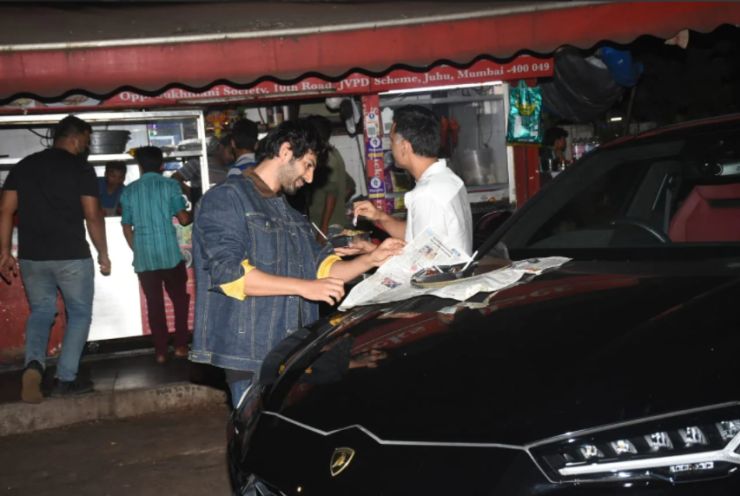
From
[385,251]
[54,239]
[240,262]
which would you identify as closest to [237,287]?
[240,262]

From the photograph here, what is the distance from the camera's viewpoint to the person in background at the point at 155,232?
278 inches

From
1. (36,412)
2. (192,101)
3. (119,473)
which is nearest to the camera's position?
(119,473)

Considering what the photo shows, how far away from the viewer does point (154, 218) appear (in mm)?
7055

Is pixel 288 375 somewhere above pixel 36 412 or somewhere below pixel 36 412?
above

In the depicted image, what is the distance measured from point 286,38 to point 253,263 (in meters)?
3.14

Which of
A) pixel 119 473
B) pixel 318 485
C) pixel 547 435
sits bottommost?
pixel 119 473

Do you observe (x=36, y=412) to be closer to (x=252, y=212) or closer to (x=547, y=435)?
(x=252, y=212)

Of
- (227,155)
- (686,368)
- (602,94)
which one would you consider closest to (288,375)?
(686,368)

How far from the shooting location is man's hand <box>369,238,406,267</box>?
3756 mm

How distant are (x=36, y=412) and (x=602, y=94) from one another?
5.44 meters

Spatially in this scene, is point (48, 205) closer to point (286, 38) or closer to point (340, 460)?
point (286, 38)

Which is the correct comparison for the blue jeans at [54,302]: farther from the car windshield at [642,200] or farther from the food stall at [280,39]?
→ the car windshield at [642,200]

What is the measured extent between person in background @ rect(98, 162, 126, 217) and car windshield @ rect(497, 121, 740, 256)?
4.95 metres

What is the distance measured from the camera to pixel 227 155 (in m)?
7.36
